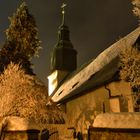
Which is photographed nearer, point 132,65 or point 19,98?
point 132,65

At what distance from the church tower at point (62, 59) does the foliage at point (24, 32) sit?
34.2 ft

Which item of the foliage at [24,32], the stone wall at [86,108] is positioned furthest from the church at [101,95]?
the foliage at [24,32]

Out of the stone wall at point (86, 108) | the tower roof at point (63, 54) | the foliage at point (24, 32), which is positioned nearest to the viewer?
the stone wall at point (86, 108)

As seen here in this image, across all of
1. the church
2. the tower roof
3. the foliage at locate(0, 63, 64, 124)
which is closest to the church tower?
→ the tower roof

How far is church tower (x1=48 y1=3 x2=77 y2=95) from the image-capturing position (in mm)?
36281

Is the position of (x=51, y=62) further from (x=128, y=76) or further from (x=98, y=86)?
(x=128, y=76)

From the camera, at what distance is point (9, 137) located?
908 centimetres

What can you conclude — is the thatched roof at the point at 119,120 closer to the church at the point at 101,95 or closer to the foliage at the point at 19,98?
the foliage at the point at 19,98

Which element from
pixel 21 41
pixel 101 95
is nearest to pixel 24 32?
pixel 21 41

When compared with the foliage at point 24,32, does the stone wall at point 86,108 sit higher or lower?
lower

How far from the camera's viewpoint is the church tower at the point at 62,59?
36.3 m

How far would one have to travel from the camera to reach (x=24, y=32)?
82.2 ft

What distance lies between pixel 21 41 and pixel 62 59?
13.7 meters

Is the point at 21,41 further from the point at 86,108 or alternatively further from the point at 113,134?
the point at 113,134
